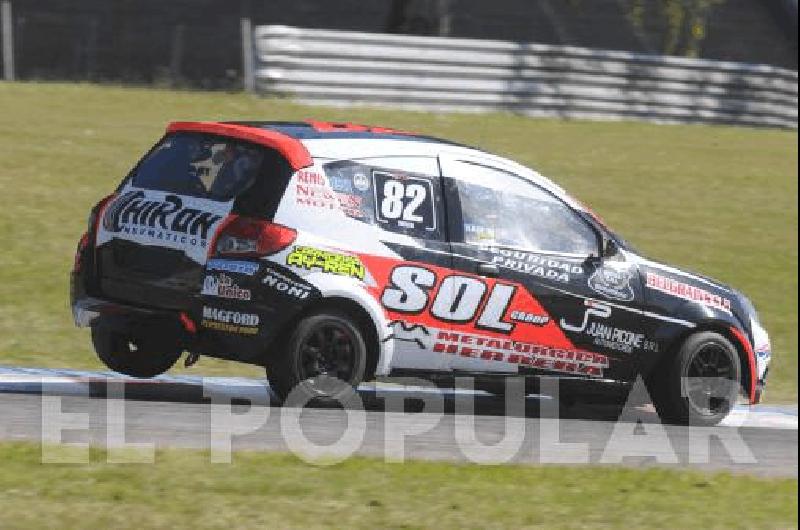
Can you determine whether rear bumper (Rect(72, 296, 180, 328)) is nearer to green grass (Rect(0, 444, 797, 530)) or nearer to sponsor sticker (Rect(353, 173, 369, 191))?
sponsor sticker (Rect(353, 173, 369, 191))

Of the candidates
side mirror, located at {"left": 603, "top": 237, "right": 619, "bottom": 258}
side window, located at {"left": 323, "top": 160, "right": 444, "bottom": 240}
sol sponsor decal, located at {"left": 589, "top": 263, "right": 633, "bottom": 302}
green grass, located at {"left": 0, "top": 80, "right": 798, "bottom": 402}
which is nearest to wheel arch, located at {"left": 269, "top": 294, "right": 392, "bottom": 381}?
side window, located at {"left": 323, "top": 160, "right": 444, "bottom": 240}

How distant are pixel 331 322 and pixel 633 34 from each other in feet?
94.1

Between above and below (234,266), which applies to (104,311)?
below

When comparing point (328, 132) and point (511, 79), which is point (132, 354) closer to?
point (328, 132)

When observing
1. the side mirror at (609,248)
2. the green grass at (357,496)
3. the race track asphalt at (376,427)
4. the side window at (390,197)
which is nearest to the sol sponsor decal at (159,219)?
the side window at (390,197)

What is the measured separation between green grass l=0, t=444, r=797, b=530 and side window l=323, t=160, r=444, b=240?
6.16 feet

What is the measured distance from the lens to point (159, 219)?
32.6 ft

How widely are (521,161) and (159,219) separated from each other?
11636mm

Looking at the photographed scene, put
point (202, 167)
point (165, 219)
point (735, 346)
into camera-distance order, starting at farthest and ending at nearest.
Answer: point (735, 346)
point (202, 167)
point (165, 219)

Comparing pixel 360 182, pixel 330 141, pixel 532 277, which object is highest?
pixel 330 141

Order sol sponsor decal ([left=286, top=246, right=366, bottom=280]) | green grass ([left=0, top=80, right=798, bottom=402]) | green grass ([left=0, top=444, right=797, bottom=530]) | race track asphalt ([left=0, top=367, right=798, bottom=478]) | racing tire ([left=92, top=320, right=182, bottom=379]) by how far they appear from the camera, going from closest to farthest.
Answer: green grass ([left=0, top=444, right=797, bottom=530]), race track asphalt ([left=0, top=367, right=798, bottom=478]), sol sponsor decal ([left=286, top=246, right=366, bottom=280]), racing tire ([left=92, top=320, right=182, bottom=379]), green grass ([left=0, top=80, right=798, bottom=402])

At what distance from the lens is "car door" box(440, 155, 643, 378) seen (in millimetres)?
10531

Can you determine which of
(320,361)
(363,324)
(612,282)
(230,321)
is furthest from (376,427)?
(612,282)

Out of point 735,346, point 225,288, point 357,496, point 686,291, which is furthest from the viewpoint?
point 735,346
